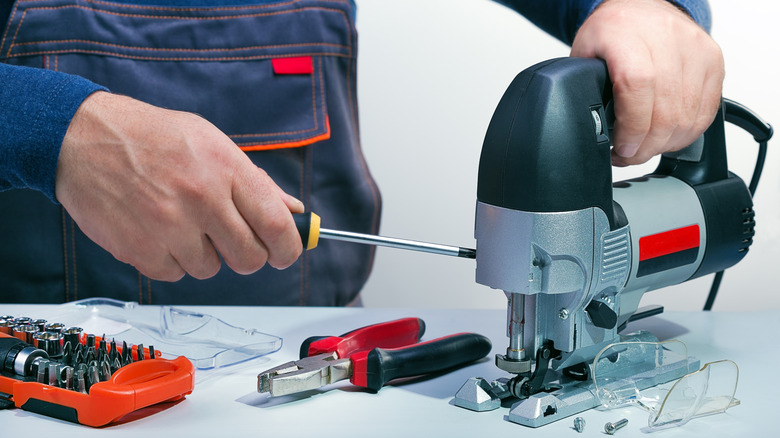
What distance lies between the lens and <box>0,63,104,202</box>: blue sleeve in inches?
30.6

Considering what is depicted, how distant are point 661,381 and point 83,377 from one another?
56 centimetres

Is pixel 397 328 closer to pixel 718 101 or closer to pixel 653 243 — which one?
pixel 653 243

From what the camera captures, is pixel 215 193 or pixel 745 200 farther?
pixel 745 200

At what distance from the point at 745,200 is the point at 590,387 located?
1.14 ft

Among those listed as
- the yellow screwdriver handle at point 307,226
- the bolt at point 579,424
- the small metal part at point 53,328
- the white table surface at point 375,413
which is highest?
the yellow screwdriver handle at point 307,226

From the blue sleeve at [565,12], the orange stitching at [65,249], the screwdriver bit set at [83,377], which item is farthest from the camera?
the orange stitching at [65,249]

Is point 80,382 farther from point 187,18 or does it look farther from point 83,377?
point 187,18

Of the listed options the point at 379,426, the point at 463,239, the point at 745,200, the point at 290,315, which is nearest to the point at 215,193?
the point at 379,426

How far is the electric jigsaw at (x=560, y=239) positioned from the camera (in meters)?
0.73

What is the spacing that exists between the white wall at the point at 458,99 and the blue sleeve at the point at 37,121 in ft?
3.38

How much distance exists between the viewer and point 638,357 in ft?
2.81

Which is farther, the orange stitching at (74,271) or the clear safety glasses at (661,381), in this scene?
the orange stitching at (74,271)

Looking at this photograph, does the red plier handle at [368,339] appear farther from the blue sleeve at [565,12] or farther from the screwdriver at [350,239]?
the blue sleeve at [565,12]

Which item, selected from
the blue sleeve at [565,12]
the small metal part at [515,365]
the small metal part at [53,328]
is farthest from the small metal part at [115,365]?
the blue sleeve at [565,12]
